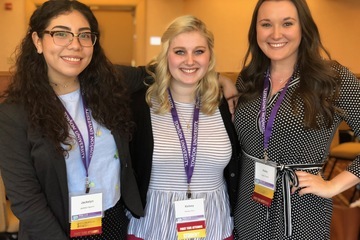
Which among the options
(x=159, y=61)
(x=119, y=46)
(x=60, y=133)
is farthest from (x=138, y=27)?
(x=60, y=133)

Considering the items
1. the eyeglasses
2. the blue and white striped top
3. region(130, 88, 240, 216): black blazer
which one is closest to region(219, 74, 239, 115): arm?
region(130, 88, 240, 216): black blazer

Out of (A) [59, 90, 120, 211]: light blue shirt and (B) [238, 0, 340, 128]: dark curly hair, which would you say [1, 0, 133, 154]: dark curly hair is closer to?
(A) [59, 90, 120, 211]: light blue shirt

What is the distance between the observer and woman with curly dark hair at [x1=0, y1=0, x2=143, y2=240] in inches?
52.9

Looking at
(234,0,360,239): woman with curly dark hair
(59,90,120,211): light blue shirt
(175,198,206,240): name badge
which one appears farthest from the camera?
(175,198,206,240): name badge

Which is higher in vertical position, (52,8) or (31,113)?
Result: (52,8)

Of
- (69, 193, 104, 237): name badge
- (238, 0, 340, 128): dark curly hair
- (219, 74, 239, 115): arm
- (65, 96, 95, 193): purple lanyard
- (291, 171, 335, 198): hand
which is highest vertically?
(238, 0, 340, 128): dark curly hair

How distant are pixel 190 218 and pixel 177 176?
0.20m

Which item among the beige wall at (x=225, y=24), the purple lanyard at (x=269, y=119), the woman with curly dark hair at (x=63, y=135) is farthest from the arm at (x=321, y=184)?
the beige wall at (x=225, y=24)

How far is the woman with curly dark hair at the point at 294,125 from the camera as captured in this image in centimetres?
158

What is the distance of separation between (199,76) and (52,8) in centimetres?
71

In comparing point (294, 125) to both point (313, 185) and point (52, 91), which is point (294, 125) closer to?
point (313, 185)

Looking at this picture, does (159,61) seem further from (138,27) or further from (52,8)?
(138,27)

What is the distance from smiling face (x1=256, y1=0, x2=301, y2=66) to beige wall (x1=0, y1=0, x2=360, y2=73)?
3971 mm

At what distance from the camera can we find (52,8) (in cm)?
141
